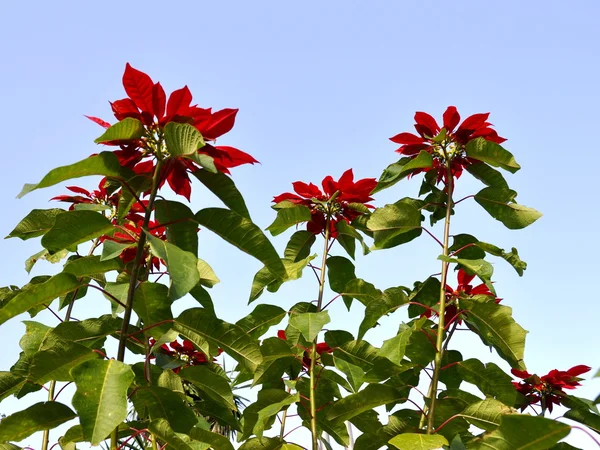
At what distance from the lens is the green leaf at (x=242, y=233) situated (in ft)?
5.00

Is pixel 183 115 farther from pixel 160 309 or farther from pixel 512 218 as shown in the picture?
pixel 512 218

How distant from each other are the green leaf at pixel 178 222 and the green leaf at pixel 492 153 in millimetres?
879

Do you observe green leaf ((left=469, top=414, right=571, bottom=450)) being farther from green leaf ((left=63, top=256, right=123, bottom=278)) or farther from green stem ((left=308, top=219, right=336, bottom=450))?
green leaf ((left=63, top=256, right=123, bottom=278))

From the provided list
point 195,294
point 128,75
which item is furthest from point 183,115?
point 195,294

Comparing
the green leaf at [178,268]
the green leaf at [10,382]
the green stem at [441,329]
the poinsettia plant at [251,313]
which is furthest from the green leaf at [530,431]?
the green leaf at [10,382]

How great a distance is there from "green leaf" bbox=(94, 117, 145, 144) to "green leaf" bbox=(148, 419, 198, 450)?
0.61 meters

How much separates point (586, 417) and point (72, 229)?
5.77ft

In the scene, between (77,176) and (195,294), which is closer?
(77,176)

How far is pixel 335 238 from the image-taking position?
93.7 inches

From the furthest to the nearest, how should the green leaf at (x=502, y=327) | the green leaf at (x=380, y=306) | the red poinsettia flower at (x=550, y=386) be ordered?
the red poinsettia flower at (x=550, y=386)
the green leaf at (x=380, y=306)
the green leaf at (x=502, y=327)

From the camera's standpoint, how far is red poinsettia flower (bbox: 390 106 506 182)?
85.9 inches

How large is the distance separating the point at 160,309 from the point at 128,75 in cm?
54

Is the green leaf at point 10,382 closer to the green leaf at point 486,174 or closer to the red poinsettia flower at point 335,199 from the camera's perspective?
the red poinsettia flower at point 335,199

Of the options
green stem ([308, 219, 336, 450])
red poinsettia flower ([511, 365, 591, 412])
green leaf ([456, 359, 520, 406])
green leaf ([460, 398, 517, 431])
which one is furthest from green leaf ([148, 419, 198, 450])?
red poinsettia flower ([511, 365, 591, 412])
